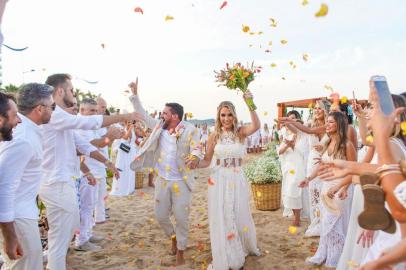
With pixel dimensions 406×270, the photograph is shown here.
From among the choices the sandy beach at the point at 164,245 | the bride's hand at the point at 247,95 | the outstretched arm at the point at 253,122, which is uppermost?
the bride's hand at the point at 247,95

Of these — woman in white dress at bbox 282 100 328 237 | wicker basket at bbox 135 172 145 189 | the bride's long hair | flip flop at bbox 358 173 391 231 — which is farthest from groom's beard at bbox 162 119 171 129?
wicker basket at bbox 135 172 145 189

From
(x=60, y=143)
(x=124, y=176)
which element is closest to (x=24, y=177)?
(x=60, y=143)

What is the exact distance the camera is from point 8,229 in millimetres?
2701

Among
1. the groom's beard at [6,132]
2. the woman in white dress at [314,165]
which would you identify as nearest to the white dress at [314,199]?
the woman in white dress at [314,165]

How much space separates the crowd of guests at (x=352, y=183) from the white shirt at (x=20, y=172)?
2323 millimetres

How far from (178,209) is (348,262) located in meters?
2.50

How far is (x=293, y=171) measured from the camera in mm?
7410

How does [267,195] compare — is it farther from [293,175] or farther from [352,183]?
[352,183]

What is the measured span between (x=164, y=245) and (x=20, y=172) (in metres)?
3.84

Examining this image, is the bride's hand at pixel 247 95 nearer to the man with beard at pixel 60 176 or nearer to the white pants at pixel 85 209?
the man with beard at pixel 60 176

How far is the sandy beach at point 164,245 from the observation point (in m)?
5.40

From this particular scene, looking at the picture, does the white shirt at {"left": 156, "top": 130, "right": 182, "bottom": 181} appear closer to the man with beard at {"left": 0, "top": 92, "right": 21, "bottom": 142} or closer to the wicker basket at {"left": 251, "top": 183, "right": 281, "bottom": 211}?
the man with beard at {"left": 0, "top": 92, "right": 21, "bottom": 142}

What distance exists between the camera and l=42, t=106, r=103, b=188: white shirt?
3980 mm

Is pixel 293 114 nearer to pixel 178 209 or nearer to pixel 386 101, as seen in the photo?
pixel 178 209
